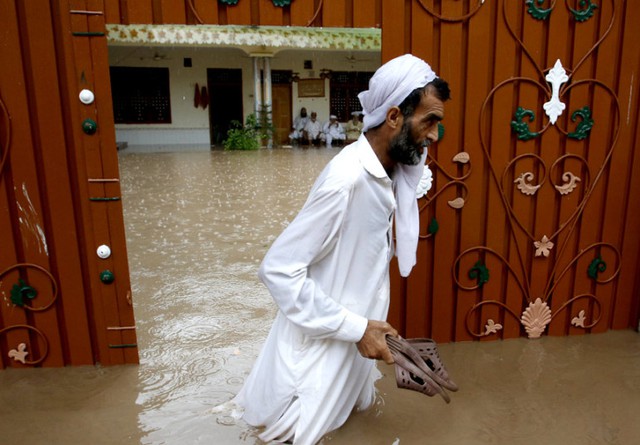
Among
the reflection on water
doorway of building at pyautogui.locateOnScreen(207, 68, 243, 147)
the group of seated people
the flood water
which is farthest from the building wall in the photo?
the flood water

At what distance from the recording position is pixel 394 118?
189 cm

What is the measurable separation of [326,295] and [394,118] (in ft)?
2.26

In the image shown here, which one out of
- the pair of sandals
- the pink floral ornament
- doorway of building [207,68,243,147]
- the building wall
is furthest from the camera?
doorway of building [207,68,243,147]

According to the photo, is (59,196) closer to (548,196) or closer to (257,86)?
(548,196)

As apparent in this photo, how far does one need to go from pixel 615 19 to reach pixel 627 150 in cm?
78

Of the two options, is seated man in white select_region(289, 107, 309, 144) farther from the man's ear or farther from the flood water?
the man's ear

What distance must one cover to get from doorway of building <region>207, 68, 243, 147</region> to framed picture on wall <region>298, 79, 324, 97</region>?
228 centimetres

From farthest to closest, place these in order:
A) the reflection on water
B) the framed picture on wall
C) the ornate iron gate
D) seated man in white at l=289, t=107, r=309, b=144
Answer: the framed picture on wall, seated man in white at l=289, t=107, r=309, b=144, the ornate iron gate, the reflection on water

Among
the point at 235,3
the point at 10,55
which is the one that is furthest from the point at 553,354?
the point at 10,55

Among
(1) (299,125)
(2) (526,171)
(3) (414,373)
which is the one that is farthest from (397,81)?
(1) (299,125)

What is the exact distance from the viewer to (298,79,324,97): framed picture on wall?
1944 cm

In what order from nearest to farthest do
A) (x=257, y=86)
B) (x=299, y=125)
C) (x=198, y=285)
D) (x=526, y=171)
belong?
(x=526, y=171) → (x=198, y=285) → (x=257, y=86) → (x=299, y=125)

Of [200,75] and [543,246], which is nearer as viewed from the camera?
[543,246]

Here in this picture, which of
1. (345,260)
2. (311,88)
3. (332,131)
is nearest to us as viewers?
(345,260)
